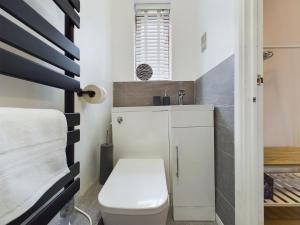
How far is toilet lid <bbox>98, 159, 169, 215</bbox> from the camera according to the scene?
998 millimetres

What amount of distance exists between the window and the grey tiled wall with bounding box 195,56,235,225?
0.85m

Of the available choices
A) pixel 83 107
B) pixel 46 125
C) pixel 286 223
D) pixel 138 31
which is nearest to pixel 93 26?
pixel 83 107

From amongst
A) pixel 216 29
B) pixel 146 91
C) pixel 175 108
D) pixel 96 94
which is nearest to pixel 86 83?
pixel 96 94

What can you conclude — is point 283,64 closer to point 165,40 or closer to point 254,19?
point 254,19

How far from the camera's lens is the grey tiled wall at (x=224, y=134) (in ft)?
4.47

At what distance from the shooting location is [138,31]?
2.55 metres

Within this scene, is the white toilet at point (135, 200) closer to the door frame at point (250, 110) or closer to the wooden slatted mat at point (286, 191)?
the door frame at point (250, 110)

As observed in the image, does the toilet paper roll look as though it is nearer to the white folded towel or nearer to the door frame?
the white folded towel

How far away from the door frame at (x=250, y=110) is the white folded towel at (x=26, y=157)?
3.11 ft

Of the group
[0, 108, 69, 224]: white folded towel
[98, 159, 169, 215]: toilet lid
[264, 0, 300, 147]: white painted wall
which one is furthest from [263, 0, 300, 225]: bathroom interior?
[0, 108, 69, 224]: white folded towel

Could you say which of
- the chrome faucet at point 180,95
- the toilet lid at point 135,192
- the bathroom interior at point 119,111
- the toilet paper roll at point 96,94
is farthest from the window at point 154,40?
the toilet lid at point 135,192

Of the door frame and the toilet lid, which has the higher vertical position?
the door frame

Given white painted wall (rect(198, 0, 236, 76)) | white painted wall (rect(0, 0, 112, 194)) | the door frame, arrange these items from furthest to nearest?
white painted wall (rect(198, 0, 236, 76)), the door frame, white painted wall (rect(0, 0, 112, 194))

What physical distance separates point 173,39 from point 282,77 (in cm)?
115
